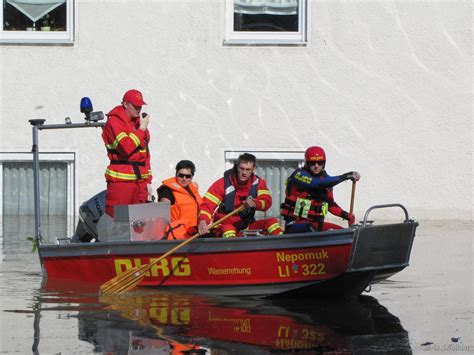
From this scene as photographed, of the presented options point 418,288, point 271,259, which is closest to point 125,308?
point 271,259

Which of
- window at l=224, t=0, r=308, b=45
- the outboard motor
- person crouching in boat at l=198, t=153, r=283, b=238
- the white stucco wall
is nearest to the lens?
person crouching in boat at l=198, t=153, r=283, b=238

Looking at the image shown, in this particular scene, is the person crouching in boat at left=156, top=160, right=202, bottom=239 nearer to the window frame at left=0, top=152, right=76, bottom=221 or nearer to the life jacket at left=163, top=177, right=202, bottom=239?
the life jacket at left=163, top=177, right=202, bottom=239

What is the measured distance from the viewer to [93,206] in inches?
516

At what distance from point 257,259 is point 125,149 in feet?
6.18

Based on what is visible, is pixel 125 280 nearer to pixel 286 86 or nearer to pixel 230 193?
pixel 230 193

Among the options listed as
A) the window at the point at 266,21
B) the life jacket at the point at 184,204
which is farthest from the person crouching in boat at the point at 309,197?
the window at the point at 266,21

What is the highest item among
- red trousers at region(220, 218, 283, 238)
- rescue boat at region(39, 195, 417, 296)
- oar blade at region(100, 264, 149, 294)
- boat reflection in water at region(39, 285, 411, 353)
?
red trousers at region(220, 218, 283, 238)

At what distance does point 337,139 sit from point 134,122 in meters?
7.23

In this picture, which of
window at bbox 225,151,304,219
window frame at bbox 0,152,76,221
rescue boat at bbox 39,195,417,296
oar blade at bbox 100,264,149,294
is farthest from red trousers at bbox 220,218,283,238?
window frame at bbox 0,152,76,221

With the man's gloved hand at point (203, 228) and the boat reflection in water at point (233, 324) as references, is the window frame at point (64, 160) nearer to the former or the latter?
the boat reflection in water at point (233, 324)

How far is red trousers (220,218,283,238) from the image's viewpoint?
12156 mm

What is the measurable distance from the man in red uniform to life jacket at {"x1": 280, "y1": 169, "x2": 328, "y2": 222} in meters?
1.52

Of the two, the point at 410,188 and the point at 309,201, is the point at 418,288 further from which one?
the point at 410,188

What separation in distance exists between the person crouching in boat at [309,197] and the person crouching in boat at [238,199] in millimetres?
198
